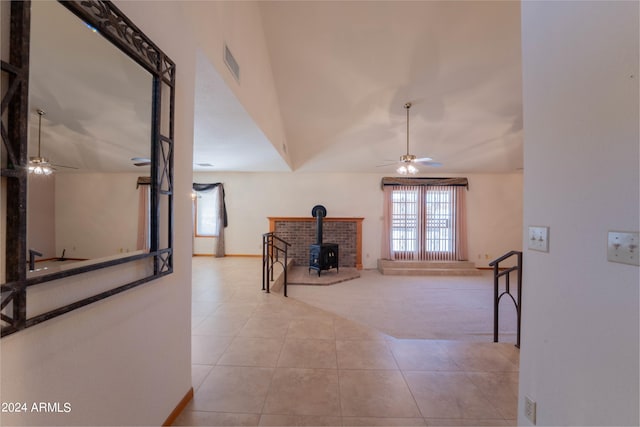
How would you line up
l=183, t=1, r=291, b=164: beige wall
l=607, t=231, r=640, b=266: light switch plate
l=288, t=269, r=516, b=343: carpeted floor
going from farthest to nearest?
l=288, t=269, r=516, b=343: carpeted floor → l=183, t=1, r=291, b=164: beige wall → l=607, t=231, r=640, b=266: light switch plate

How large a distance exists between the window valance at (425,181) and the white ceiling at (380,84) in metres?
0.97

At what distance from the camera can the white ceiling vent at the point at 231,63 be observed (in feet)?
6.77

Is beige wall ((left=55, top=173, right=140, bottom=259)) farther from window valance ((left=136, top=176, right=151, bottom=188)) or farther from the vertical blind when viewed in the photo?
the vertical blind

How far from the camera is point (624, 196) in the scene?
2.79 feet

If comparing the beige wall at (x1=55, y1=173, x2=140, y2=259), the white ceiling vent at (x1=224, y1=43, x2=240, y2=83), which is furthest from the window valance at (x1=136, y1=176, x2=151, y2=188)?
the white ceiling vent at (x1=224, y1=43, x2=240, y2=83)

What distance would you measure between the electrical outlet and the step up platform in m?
4.86

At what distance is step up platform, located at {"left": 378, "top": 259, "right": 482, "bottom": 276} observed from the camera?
6020 mm

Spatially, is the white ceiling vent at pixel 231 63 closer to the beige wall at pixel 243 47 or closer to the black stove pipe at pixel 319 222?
the beige wall at pixel 243 47

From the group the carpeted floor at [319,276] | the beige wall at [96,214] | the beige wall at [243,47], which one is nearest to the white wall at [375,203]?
the carpeted floor at [319,276]

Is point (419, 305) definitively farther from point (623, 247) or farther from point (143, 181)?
point (143, 181)

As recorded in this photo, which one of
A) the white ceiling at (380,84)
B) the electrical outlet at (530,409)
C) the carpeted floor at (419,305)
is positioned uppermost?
the white ceiling at (380,84)

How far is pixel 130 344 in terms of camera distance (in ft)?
3.70

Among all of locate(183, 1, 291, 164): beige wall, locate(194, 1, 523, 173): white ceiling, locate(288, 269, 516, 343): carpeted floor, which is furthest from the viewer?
locate(288, 269, 516, 343): carpeted floor

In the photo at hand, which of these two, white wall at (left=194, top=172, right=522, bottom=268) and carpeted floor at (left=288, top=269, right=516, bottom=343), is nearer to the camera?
carpeted floor at (left=288, top=269, right=516, bottom=343)
